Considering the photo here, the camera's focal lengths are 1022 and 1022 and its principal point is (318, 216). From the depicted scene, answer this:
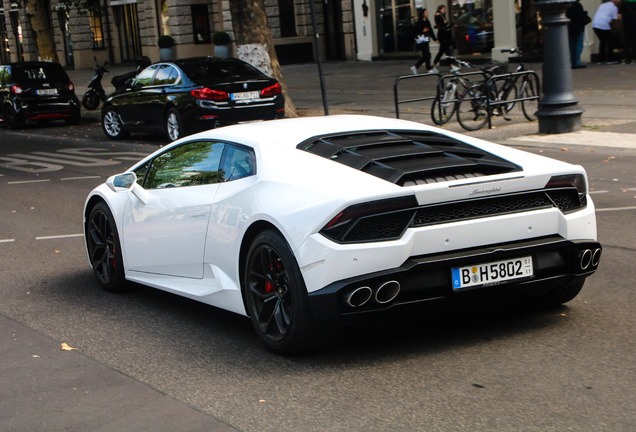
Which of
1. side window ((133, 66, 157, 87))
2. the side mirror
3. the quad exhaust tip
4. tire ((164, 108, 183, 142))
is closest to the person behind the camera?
the quad exhaust tip

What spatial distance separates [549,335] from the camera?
5598mm

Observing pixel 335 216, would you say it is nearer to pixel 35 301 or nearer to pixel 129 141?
pixel 35 301

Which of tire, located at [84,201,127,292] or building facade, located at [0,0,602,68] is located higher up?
building facade, located at [0,0,602,68]

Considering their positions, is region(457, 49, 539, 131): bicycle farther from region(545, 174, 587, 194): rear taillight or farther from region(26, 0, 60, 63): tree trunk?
region(26, 0, 60, 63): tree trunk

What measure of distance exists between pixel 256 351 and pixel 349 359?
59 centimetres

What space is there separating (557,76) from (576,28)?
11.1 metres

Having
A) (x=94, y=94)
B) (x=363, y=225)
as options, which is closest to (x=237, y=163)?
(x=363, y=225)

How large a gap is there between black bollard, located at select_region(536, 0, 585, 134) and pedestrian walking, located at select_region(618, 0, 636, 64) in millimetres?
11697

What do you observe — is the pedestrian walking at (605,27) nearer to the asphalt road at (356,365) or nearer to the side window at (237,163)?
the asphalt road at (356,365)

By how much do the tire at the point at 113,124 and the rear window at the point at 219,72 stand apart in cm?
233

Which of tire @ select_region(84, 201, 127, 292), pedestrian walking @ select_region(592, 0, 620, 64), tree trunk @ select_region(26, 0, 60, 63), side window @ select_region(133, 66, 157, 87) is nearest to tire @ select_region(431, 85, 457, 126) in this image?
side window @ select_region(133, 66, 157, 87)

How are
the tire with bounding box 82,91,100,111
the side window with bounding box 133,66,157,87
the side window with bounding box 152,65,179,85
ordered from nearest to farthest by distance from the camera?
the side window with bounding box 152,65,179,85 < the side window with bounding box 133,66,157,87 < the tire with bounding box 82,91,100,111

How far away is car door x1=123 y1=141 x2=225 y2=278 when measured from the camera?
6.25 m

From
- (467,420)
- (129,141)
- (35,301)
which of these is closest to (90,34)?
(129,141)
